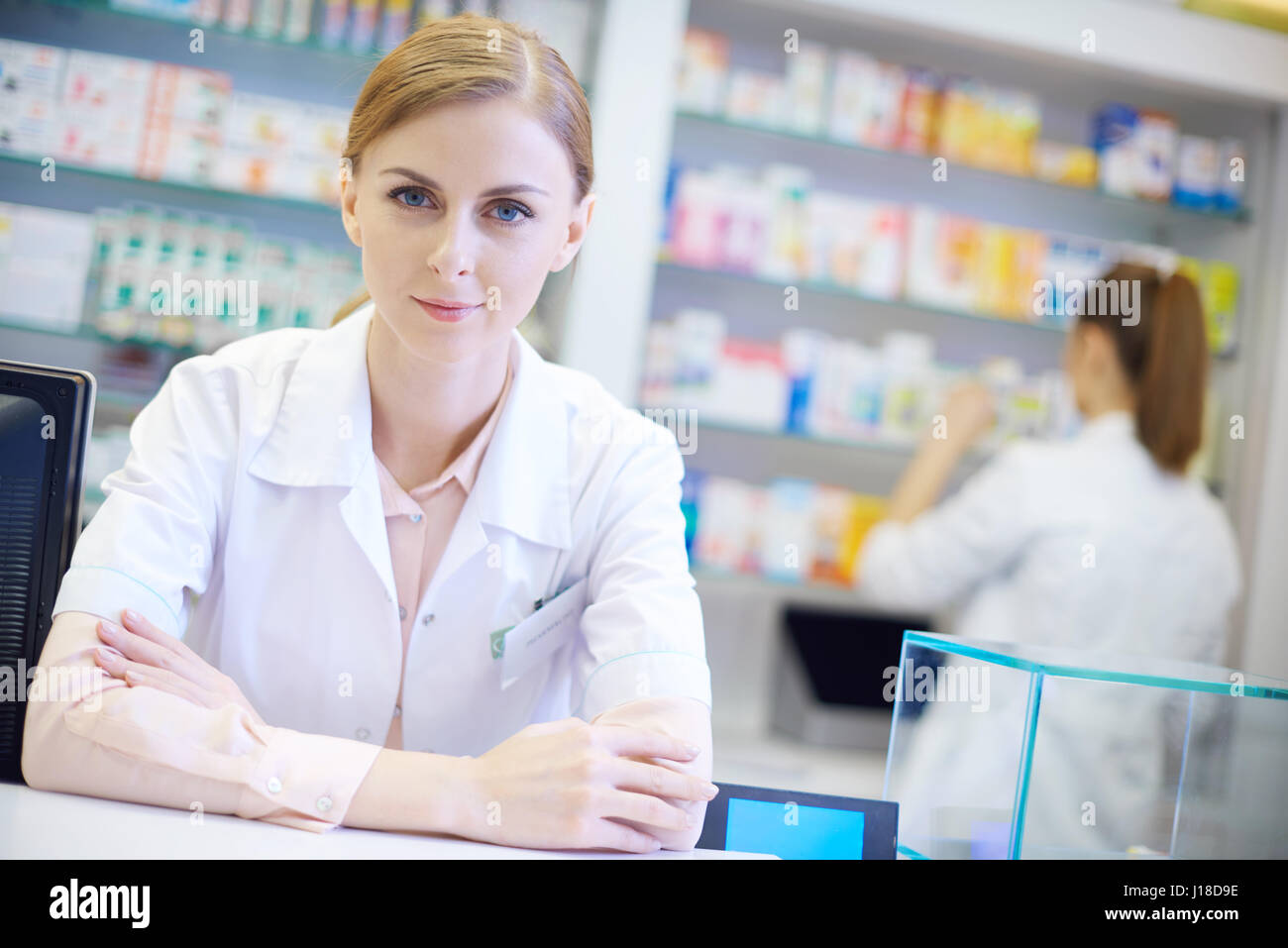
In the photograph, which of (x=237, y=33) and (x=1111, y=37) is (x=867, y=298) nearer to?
(x=1111, y=37)

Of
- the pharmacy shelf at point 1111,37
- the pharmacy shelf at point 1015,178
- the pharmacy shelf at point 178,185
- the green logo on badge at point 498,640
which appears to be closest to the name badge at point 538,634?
the green logo on badge at point 498,640

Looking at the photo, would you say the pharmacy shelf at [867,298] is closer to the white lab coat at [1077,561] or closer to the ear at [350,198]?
the white lab coat at [1077,561]

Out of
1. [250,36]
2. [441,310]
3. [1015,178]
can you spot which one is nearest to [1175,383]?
[1015,178]

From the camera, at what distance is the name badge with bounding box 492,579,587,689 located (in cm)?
121

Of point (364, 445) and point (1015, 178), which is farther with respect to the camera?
point (1015, 178)

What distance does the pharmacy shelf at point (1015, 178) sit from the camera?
2.97 metres

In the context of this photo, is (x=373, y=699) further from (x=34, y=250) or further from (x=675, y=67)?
(x=675, y=67)

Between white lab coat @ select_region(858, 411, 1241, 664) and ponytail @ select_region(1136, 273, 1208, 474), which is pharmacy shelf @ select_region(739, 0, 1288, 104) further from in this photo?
white lab coat @ select_region(858, 411, 1241, 664)

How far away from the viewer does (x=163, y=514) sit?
1050 mm

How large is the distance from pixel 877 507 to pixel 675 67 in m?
1.36

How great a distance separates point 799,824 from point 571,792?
21 centimetres

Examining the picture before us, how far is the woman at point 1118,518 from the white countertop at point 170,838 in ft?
5.32
